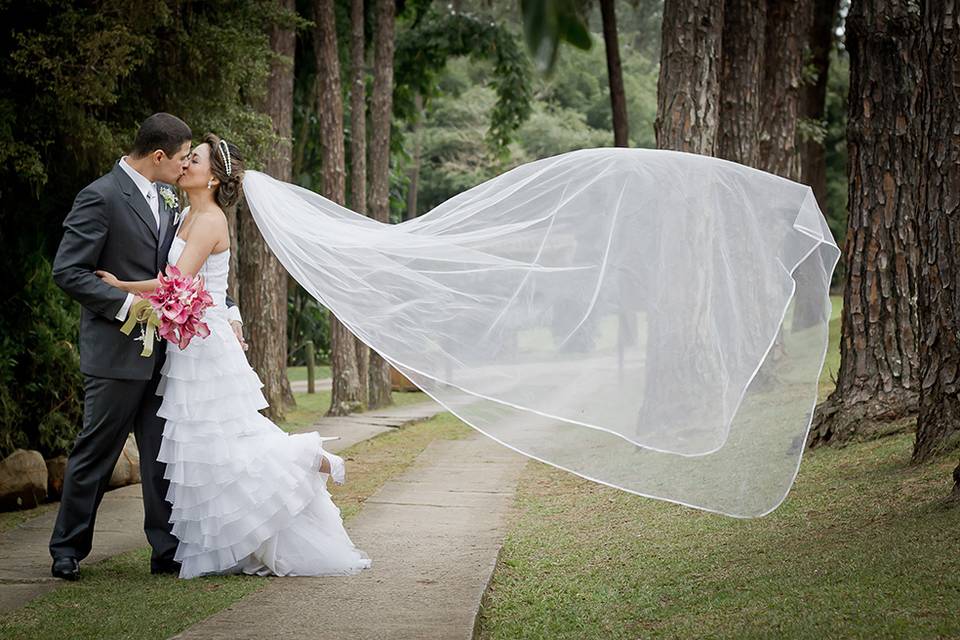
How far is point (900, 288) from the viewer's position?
8531mm

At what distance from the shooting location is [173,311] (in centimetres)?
529

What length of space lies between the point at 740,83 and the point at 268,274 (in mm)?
6346

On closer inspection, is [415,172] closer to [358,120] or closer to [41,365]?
[358,120]

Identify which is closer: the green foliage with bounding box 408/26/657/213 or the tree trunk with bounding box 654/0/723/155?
the tree trunk with bounding box 654/0/723/155

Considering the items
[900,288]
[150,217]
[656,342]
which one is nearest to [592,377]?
[656,342]

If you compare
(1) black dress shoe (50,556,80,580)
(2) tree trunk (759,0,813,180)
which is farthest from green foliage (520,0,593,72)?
(1) black dress shoe (50,556,80,580)

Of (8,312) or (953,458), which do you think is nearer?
(953,458)

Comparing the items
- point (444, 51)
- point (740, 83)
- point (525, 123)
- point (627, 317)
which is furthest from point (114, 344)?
point (525, 123)

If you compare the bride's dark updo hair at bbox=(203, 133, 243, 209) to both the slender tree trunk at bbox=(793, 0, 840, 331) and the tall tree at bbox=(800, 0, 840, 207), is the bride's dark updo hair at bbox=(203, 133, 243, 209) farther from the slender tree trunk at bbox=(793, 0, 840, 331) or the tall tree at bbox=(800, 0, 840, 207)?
the tall tree at bbox=(800, 0, 840, 207)

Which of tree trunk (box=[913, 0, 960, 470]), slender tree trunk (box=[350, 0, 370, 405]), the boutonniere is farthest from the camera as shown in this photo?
slender tree trunk (box=[350, 0, 370, 405])

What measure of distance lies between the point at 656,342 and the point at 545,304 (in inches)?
23.0

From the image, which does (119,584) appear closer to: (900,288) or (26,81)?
(26,81)

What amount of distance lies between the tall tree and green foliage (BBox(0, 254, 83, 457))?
1541 cm

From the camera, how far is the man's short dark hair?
5652 millimetres
